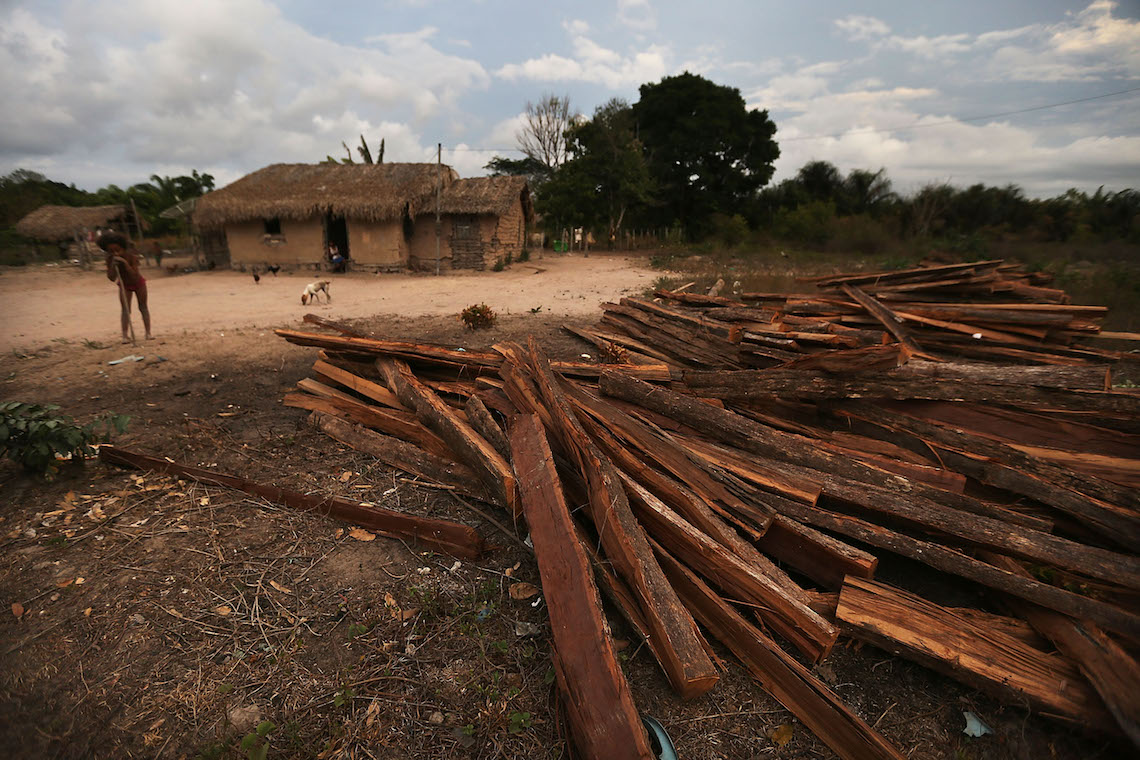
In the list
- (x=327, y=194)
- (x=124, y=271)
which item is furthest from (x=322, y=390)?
(x=327, y=194)

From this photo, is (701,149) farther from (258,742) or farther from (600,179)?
(258,742)

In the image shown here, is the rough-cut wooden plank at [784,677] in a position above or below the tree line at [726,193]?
below

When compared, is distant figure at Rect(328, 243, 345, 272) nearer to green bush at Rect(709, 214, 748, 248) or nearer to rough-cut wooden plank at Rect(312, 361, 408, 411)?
rough-cut wooden plank at Rect(312, 361, 408, 411)

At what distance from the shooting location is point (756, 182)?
29656 mm

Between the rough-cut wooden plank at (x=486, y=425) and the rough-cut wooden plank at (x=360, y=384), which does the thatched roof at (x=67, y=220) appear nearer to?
the rough-cut wooden plank at (x=360, y=384)

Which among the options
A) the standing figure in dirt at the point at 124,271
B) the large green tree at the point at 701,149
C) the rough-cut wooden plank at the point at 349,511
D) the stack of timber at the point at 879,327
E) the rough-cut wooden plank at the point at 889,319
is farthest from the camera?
the large green tree at the point at 701,149

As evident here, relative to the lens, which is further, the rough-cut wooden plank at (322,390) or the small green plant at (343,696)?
the rough-cut wooden plank at (322,390)

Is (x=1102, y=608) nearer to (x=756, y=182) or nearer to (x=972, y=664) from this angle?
(x=972, y=664)

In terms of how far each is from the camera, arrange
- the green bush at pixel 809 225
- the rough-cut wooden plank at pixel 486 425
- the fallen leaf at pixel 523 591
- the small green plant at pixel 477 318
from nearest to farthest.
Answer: the fallen leaf at pixel 523 591
the rough-cut wooden plank at pixel 486 425
the small green plant at pixel 477 318
the green bush at pixel 809 225

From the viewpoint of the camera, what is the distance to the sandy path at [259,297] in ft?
26.4

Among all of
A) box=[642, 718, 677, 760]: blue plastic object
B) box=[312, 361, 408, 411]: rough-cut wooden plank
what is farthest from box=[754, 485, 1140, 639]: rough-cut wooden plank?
box=[312, 361, 408, 411]: rough-cut wooden plank

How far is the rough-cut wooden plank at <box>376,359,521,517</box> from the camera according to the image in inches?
110

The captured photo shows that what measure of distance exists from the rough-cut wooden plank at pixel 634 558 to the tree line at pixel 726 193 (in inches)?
963

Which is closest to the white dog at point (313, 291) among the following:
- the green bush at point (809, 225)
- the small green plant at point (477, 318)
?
the small green plant at point (477, 318)
